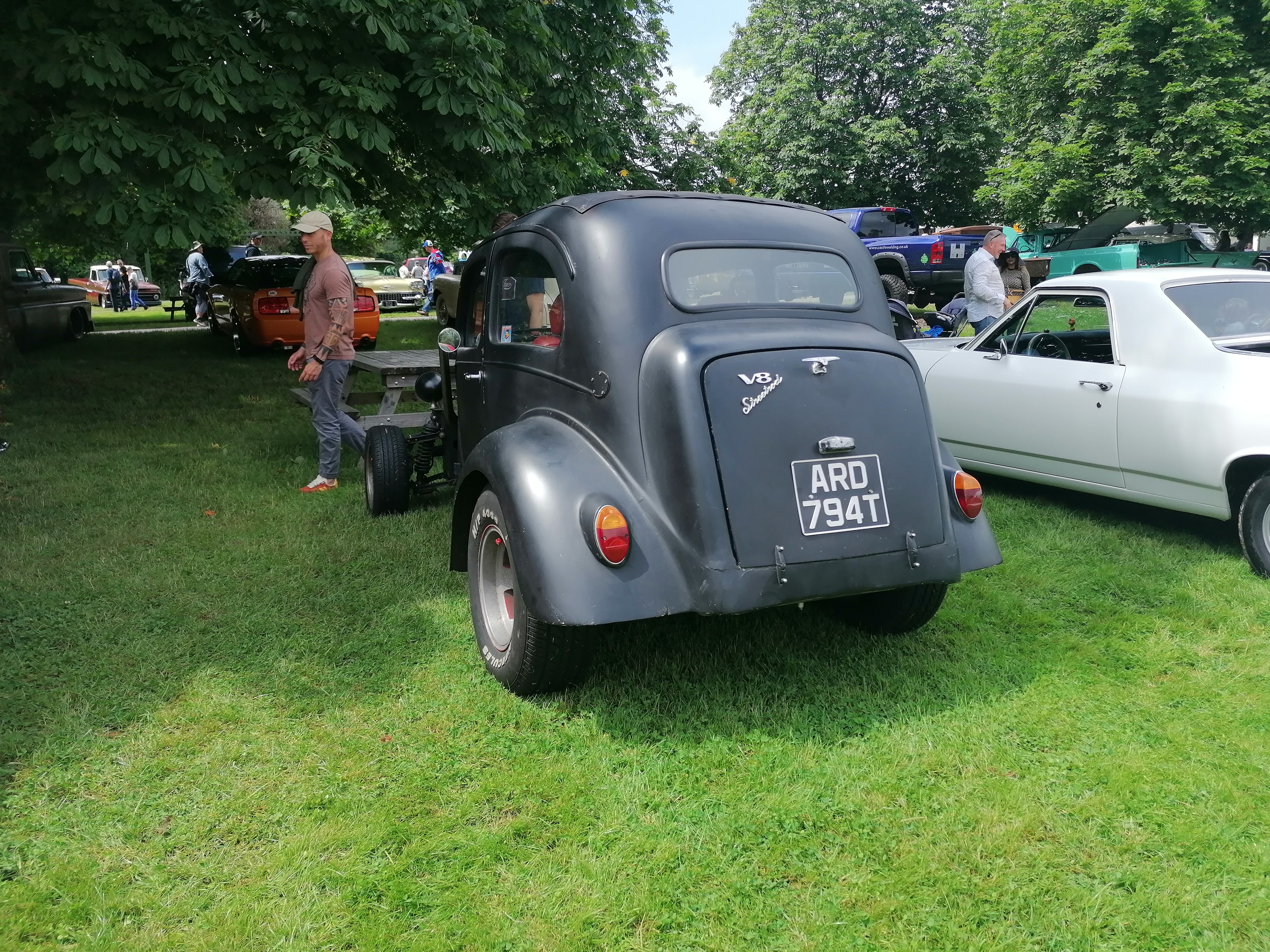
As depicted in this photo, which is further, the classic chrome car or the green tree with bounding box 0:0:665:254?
the classic chrome car

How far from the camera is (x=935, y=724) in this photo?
379cm

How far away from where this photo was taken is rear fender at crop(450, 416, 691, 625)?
11.5ft

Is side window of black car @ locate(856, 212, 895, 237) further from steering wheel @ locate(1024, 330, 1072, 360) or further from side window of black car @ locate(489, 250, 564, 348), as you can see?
side window of black car @ locate(489, 250, 564, 348)

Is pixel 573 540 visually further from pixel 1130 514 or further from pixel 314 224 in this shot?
pixel 1130 514

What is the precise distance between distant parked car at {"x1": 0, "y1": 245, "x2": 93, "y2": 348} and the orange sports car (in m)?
3.19

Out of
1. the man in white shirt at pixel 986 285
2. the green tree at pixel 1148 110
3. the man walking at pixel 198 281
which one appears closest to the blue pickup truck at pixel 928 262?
the green tree at pixel 1148 110

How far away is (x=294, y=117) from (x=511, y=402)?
18.0 ft

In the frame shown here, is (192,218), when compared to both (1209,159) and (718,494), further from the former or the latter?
(1209,159)

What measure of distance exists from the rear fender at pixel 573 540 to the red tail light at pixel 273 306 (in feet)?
42.5

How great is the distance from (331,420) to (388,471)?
1.05 m

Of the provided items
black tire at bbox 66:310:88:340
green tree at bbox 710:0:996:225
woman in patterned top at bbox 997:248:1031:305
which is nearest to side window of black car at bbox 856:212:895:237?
woman in patterned top at bbox 997:248:1031:305

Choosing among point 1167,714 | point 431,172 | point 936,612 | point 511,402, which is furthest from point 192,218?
point 1167,714

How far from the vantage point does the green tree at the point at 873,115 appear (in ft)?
114

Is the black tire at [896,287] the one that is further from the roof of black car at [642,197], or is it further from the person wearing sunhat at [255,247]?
the roof of black car at [642,197]
